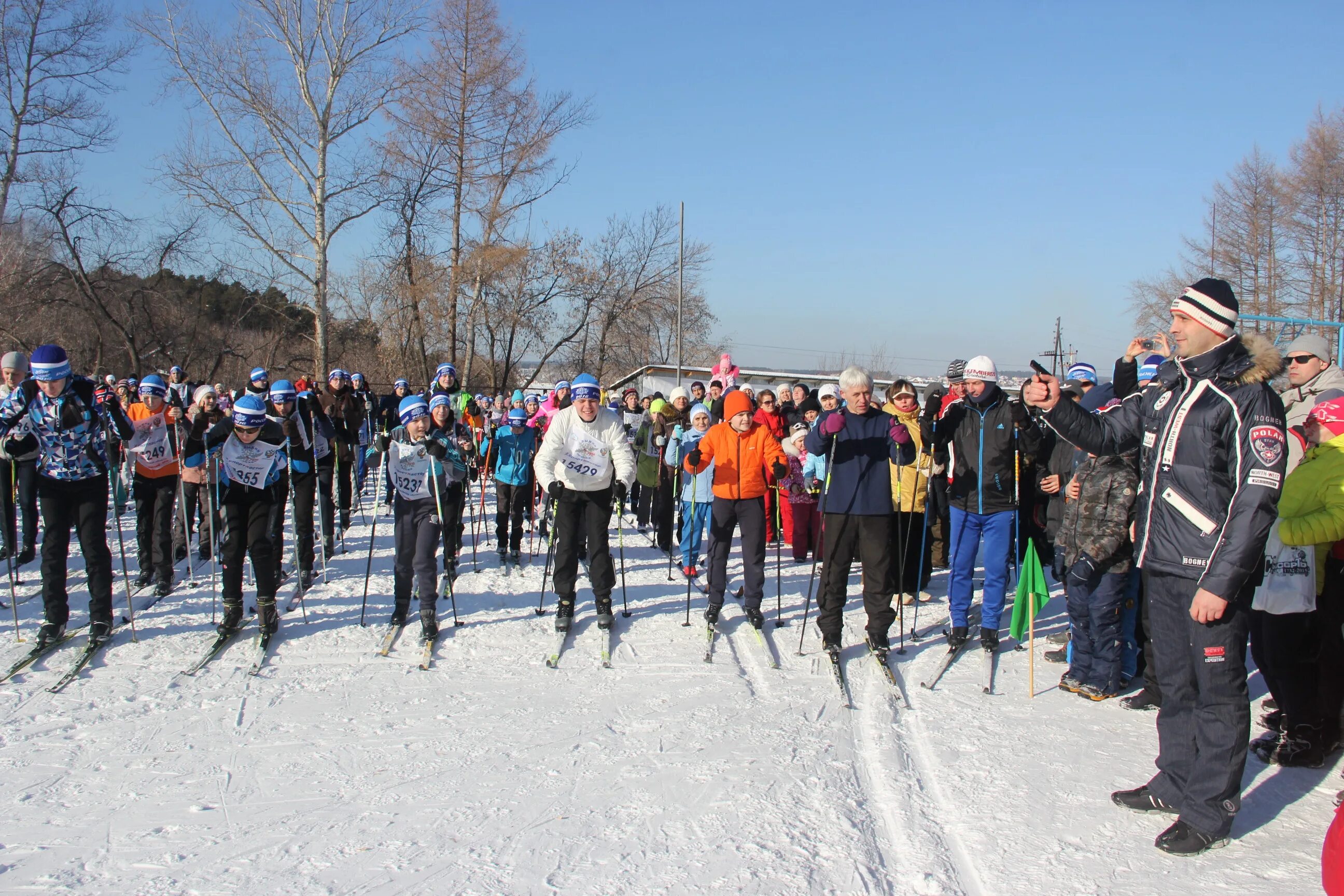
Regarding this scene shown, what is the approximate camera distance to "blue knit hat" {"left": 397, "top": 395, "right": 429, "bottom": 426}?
6664 millimetres

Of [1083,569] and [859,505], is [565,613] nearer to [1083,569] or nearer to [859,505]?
[859,505]

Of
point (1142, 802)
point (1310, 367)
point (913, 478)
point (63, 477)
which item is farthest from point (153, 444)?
point (1310, 367)

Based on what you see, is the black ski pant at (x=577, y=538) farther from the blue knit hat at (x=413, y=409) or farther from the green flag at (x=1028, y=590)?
the green flag at (x=1028, y=590)

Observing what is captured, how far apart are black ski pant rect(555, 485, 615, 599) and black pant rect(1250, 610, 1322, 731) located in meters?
4.41

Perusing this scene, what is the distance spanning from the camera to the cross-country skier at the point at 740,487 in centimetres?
679

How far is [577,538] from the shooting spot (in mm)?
6820

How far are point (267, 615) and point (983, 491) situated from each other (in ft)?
18.3

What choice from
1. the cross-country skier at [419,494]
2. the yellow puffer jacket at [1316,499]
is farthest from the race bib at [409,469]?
the yellow puffer jacket at [1316,499]

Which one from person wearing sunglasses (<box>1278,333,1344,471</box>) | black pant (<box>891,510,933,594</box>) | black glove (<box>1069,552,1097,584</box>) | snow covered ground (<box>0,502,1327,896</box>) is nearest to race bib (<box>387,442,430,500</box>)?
snow covered ground (<box>0,502,1327,896</box>)

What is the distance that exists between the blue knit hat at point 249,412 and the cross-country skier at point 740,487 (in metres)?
3.45

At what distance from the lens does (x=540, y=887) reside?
Result: 3.23 m

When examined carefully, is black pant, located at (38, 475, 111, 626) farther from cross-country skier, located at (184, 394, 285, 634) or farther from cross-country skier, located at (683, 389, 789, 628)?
cross-country skier, located at (683, 389, 789, 628)

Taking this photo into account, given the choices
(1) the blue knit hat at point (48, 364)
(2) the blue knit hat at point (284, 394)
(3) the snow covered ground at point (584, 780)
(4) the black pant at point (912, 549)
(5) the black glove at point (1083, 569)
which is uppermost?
(1) the blue knit hat at point (48, 364)

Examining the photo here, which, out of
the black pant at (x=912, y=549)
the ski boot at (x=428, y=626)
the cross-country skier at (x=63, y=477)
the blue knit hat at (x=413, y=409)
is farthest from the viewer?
the black pant at (x=912, y=549)
